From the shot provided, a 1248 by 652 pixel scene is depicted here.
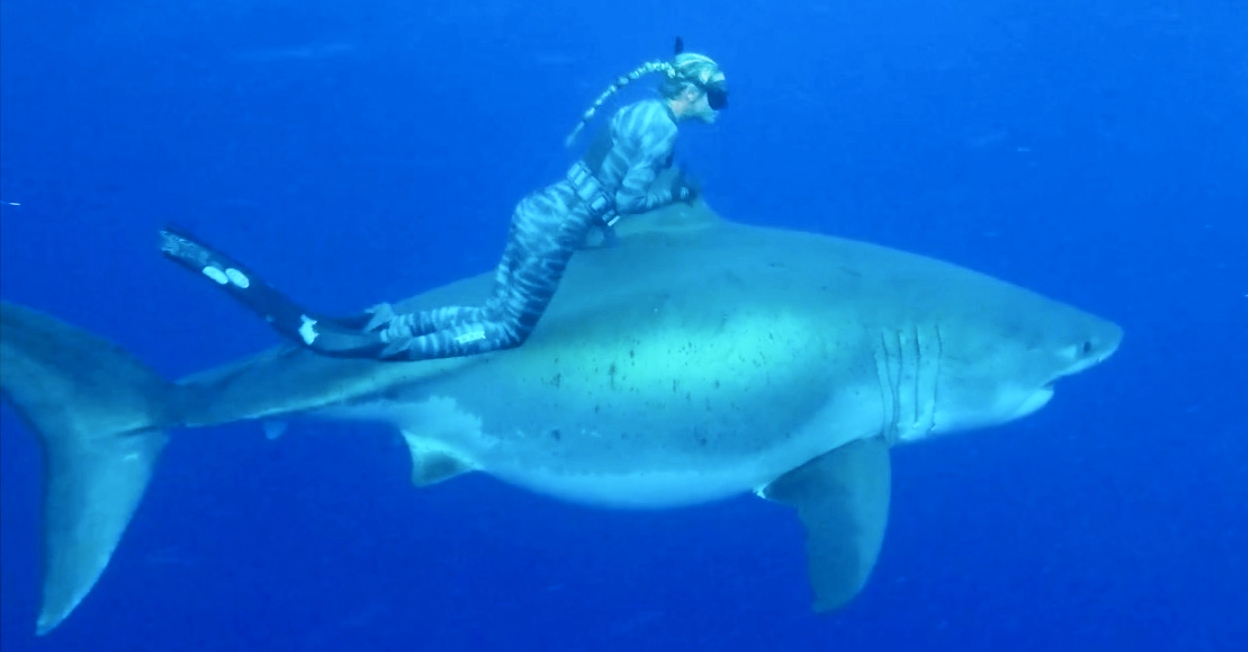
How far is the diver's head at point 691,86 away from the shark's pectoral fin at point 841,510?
221 centimetres

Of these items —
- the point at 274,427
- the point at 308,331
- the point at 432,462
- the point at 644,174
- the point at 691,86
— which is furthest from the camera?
the point at 432,462

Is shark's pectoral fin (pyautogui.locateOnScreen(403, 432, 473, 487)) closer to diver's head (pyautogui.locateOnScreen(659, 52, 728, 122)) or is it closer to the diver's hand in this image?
the diver's hand

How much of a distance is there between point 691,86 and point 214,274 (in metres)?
2.83

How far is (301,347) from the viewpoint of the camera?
629 cm

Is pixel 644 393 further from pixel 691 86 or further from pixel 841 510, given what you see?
pixel 691 86

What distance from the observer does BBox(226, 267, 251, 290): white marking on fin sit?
19.3 ft

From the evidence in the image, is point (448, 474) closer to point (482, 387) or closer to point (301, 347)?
point (482, 387)

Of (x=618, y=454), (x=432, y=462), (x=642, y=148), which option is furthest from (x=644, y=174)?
(x=432, y=462)

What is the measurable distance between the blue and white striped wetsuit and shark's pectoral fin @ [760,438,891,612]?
189 cm

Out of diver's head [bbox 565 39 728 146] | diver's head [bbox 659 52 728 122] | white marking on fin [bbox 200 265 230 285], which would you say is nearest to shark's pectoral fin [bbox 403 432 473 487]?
white marking on fin [bbox 200 265 230 285]

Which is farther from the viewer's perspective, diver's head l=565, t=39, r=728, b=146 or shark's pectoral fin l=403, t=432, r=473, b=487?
shark's pectoral fin l=403, t=432, r=473, b=487

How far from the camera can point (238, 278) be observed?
5914mm

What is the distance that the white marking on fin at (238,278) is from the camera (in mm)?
5887

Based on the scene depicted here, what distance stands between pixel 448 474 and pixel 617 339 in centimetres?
137
